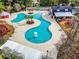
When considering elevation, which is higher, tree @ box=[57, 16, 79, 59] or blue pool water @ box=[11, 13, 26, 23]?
tree @ box=[57, 16, 79, 59]

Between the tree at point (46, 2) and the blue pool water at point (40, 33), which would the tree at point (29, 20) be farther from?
the tree at point (46, 2)

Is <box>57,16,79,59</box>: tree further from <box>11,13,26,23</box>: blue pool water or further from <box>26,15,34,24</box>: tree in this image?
<box>11,13,26,23</box>: blue pool water

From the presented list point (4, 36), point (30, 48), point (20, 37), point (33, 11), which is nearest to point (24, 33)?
point (20, 37)

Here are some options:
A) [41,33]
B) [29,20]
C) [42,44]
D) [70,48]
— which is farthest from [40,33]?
[70,48]

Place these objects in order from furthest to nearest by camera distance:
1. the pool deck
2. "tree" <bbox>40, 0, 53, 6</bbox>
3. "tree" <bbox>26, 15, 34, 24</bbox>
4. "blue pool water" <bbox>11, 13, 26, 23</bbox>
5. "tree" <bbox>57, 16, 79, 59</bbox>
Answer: "tree" <bbox>40, 0, 53, 6</bbox> → "blue pool water" <bbox>11, 13, 26, 23</bbox> → "tree" <bbox>26, 15, 34, 24</bbox> → the pool deck → "tree" <bbox>57, 16, 79, 59</bbox>

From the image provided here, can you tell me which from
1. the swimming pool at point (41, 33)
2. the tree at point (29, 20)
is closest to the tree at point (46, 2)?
the swimming pool at point (41, 33)

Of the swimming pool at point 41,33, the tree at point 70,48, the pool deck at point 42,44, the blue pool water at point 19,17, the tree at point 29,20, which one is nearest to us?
the tree at point 70,48

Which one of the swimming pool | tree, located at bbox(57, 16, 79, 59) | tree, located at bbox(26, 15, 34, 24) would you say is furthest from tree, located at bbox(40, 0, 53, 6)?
tree, located at bbox(57, 16, 79, 59)

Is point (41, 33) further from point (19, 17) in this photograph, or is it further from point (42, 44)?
point (19, 17)

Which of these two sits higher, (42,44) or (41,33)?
(42,44)

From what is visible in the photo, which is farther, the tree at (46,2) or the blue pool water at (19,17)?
the tree at (46,2)

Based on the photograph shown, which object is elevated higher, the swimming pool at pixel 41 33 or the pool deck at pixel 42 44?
the pool deck at pixel 42 44

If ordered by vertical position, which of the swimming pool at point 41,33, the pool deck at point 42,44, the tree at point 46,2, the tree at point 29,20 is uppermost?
the tree at point 46,2

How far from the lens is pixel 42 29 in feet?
98.7
